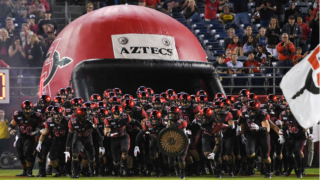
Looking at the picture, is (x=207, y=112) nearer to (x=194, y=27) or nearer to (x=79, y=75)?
(x=79, y=75)

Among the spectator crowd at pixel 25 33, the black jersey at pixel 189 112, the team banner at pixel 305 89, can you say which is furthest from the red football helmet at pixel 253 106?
the spectator crowd at pixel 25 33

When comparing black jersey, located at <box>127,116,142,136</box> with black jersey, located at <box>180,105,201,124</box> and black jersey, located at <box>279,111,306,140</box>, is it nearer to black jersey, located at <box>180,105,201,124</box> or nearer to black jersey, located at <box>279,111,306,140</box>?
black jersey, located at <box>180,105,201,124</box>

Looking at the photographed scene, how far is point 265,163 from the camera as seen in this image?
47.0 ft

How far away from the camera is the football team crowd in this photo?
46.6 ft

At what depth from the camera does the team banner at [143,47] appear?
17094mm

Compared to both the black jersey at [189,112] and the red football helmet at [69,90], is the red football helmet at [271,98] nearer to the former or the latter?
the black jersey at [189,112]

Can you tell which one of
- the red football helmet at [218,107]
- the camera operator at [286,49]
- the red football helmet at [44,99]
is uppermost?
the camera operator at [286,49]

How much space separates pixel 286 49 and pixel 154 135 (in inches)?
289

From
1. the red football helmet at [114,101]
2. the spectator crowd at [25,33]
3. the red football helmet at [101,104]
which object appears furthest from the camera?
the spectator crowd at [25,33]

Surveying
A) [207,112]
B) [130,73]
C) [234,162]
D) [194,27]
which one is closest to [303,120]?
[207,112]

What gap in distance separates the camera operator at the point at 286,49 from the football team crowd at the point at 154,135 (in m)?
4.73

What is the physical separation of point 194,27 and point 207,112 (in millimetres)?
9448

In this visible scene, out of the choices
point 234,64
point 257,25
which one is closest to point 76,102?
point 234,64

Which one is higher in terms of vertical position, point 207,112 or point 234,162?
point 207,112
